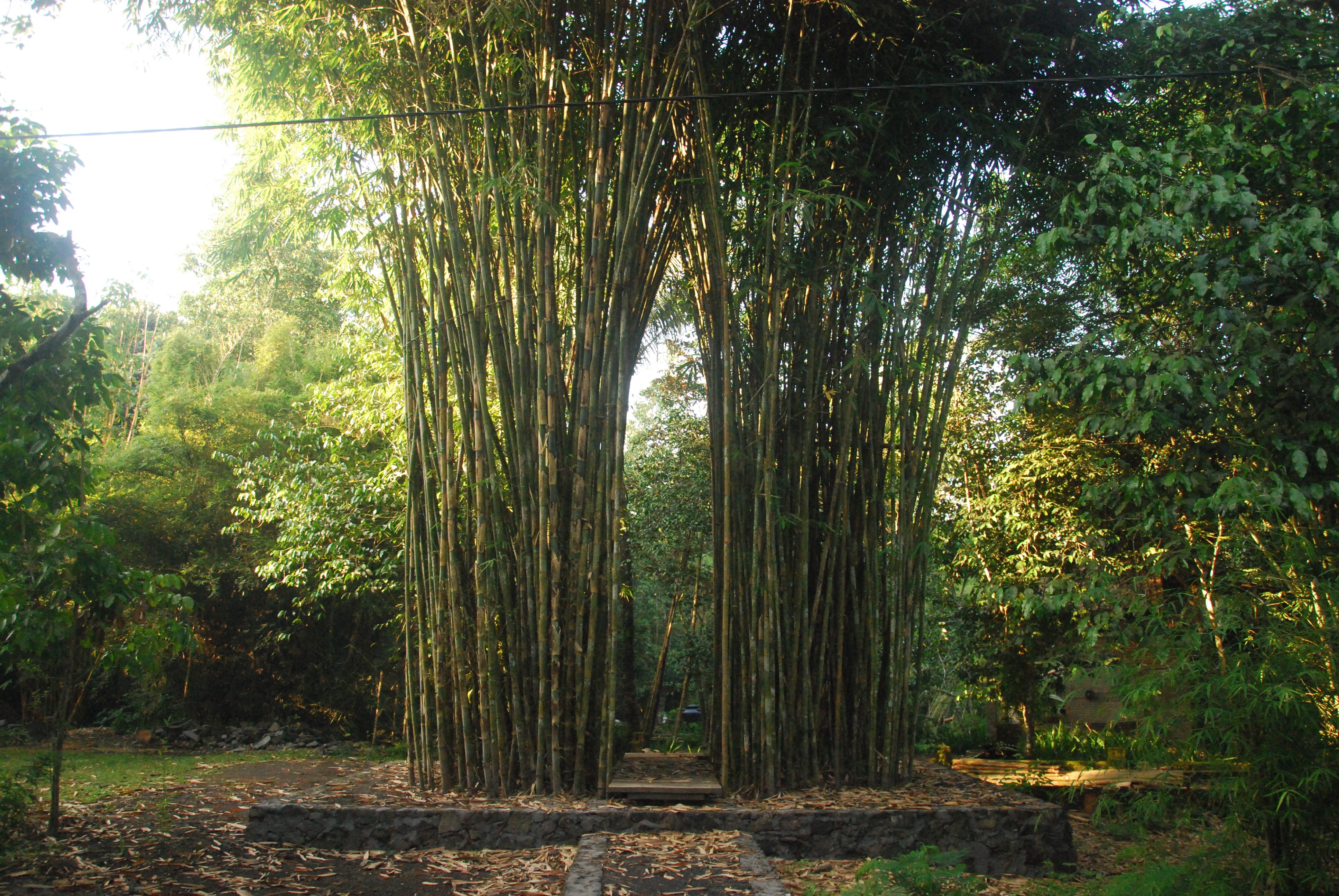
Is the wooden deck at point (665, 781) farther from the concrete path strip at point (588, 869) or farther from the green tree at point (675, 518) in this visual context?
the green tree at point (675, 518)

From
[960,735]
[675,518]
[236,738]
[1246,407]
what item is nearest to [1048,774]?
[960,735]

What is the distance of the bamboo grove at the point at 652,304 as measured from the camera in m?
3.41

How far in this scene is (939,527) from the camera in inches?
200

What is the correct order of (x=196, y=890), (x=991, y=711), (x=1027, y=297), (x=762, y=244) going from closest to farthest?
(x=196, y=890), (x=762, y=244), (x=1027, y=297), (x=991, y=711)

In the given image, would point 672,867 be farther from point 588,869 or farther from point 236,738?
point 236,738

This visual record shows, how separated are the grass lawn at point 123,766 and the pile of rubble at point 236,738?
0.64ft

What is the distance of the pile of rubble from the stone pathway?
4.04m

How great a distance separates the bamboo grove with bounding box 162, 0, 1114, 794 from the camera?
3.41 m

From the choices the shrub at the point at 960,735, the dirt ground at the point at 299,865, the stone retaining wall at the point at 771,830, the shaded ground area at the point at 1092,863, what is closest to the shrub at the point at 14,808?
the dirt ground at the point at 299,865

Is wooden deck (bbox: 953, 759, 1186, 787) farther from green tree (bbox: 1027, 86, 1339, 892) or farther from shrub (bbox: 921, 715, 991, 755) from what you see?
green tree (bbox: 1027, 86, 1339, 892)

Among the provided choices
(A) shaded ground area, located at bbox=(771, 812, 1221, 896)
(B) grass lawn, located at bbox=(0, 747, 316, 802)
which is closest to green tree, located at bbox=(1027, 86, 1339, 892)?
(A) shaded ground area, located at bbox=(771, 812, 1221, 896)

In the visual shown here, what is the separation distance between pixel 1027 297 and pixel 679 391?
2434 millimetres

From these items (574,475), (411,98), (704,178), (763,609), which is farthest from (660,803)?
(411,98)

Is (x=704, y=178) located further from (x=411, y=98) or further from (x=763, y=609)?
(x=763, y=609)
